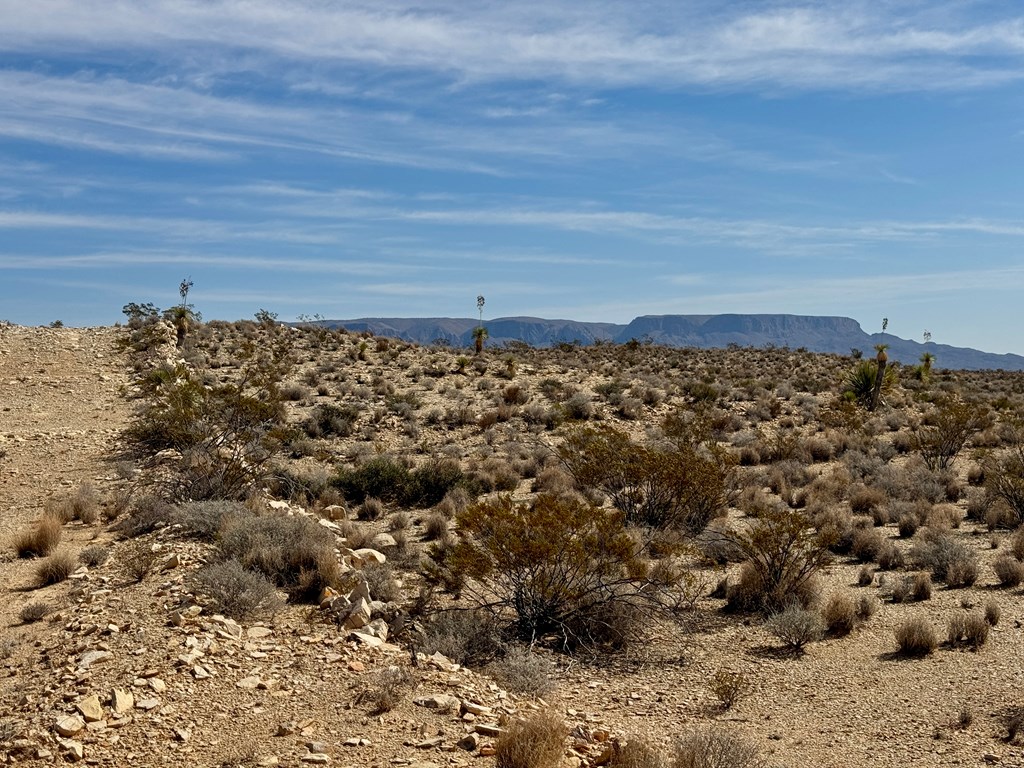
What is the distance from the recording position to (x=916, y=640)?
9633mm

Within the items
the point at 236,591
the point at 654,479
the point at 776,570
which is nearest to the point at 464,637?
the point at 236,591

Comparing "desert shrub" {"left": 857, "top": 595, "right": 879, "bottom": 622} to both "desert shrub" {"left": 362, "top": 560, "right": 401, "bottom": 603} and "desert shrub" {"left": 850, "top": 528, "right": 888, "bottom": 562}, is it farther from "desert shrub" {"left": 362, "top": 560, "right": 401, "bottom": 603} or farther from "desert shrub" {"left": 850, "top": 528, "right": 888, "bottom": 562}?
"desert shrub" {"left": 362, "top": 560, "right": 401, "bottom": 603}

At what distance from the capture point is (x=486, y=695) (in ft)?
25.2

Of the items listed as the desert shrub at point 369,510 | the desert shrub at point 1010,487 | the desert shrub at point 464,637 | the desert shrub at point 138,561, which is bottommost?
the desert shrub at point 369,510

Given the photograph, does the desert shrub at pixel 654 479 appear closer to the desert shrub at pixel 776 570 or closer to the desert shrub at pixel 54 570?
the desert shrub at pixel 776 570

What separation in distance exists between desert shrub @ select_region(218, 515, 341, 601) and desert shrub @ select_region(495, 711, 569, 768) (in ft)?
13.8

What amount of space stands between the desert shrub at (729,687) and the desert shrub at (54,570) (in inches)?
310

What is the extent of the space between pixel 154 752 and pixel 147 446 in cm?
1190

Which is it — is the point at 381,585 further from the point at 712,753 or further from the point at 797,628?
the point at 712,753

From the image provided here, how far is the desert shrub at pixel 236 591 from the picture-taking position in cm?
892

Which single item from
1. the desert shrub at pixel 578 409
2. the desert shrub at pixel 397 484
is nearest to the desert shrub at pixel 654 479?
the desert shrub at pixel 397 484

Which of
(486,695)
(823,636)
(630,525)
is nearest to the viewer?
(486,695)

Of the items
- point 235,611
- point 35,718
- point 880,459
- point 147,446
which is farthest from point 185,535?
point 880,459

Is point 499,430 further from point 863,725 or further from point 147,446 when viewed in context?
point 863,725
